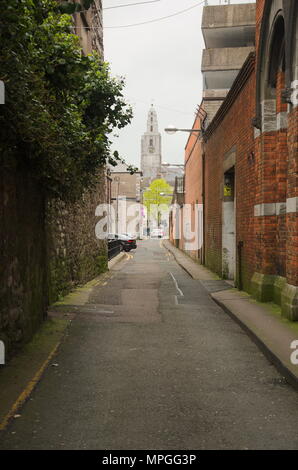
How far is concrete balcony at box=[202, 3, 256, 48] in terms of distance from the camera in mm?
29375

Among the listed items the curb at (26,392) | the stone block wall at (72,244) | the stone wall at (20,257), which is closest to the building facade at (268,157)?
the stone block wall at (72,244)

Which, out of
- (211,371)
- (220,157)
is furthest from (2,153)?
(220,157)

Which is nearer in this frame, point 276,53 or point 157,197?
point 276,53

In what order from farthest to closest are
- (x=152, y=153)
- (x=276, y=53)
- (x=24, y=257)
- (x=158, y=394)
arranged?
(x=152, y=153) < (x=276, y=53) < (x=24, y=257) < (x=158, y=394)

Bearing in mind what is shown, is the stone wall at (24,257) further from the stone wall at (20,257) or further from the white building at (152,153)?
the white building at (152,153)

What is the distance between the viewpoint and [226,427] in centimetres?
390

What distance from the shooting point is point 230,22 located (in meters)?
29.5

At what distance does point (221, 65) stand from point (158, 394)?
90.7ft

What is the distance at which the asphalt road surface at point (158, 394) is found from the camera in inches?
146

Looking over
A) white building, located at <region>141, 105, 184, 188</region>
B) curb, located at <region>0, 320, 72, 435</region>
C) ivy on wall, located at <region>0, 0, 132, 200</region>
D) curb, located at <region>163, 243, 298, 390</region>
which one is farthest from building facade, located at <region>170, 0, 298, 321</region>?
white building, located at <region>141, 105, 184, 188</region>

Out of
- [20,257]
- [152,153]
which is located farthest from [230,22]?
[152,153]

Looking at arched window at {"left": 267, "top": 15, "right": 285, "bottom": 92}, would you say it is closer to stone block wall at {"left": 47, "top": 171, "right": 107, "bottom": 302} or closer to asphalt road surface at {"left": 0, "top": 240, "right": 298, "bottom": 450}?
stone block wall at {"left": 47, "top": 171, "right": 107, "bottom": 302}

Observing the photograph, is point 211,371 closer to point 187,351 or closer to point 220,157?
point 187,351

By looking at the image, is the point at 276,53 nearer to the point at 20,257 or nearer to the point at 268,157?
the point at 268,157
